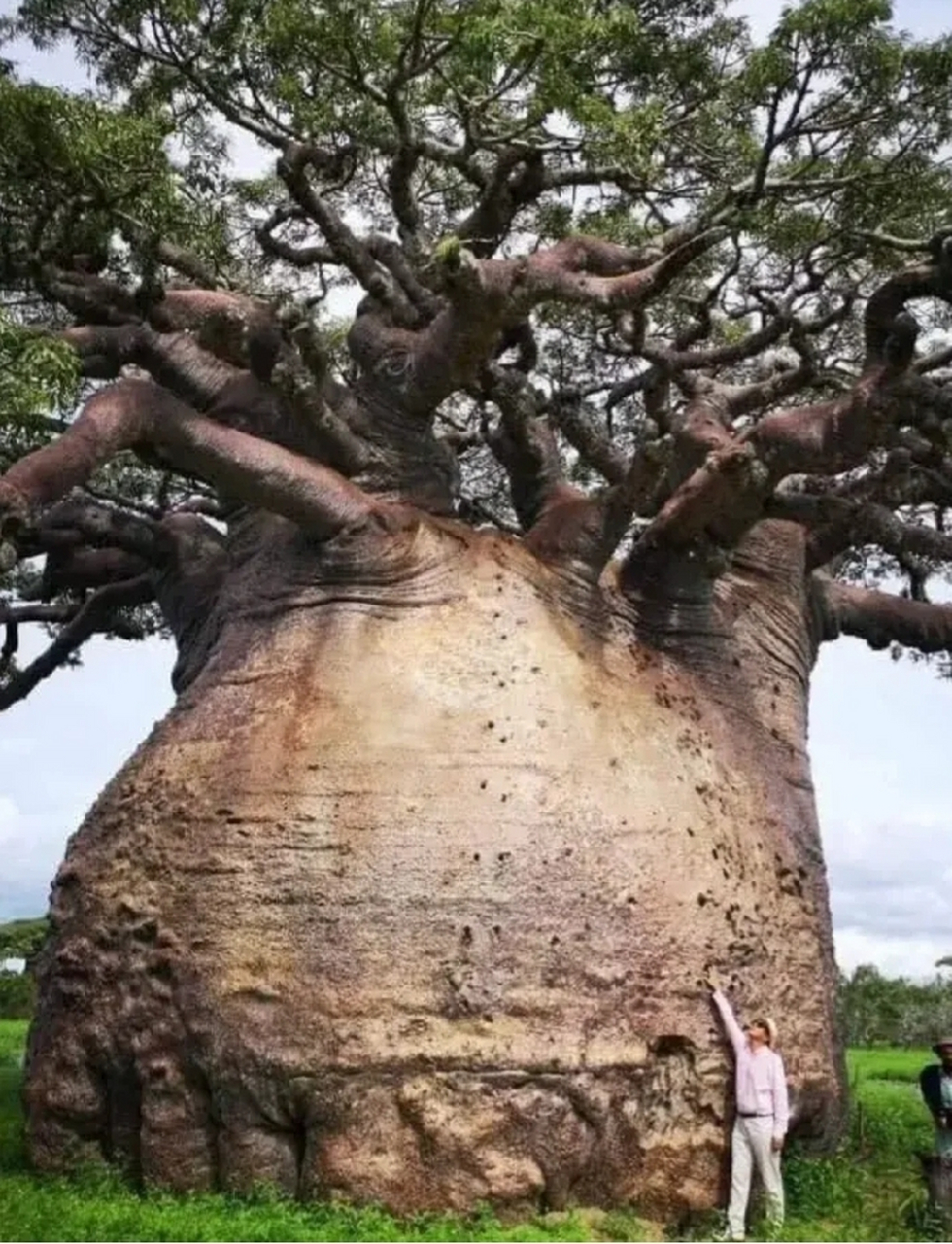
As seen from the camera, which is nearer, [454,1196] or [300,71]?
[454,1196]

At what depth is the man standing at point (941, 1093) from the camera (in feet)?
25.2

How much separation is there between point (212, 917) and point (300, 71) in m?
5.36

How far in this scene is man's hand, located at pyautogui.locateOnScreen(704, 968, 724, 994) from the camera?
7578 millimetres

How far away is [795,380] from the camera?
8.98 metres

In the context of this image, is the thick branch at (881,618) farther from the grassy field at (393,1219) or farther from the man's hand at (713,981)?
the man's hand at (713,981)

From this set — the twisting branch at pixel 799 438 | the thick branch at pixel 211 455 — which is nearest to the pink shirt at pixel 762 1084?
the twisting branch at pixel 799 438

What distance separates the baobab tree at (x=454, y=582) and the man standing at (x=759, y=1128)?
138 mm

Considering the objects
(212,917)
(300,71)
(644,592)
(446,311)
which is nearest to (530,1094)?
(212,917)

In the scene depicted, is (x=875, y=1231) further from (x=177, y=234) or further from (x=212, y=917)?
(x=177, y=234)

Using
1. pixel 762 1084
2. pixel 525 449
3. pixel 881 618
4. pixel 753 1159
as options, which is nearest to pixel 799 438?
pixel 525 449

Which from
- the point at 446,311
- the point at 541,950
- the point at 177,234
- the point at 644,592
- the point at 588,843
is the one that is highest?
the point at 177,234

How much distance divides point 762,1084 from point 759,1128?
21 cm

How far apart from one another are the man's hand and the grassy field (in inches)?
42.4

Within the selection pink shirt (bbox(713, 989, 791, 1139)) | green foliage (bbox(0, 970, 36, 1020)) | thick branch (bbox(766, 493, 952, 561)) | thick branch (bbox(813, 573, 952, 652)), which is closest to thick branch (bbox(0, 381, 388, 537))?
thick branch (bbox(766, 493, 952, 561))
